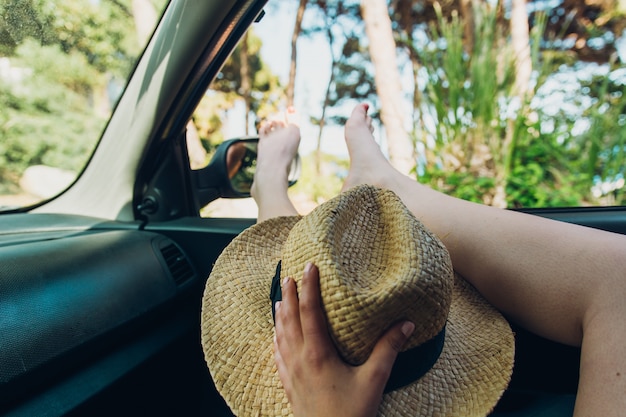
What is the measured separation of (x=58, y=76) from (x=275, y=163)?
786 millimetres

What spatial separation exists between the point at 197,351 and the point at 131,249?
40 cm

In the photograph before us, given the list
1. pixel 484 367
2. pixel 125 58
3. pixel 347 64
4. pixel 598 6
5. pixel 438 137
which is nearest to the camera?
pixel 484 367

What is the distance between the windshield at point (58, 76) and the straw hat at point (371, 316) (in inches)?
32.3

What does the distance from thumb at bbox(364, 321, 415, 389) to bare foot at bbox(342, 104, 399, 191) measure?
80 cm

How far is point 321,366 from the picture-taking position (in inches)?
27.2

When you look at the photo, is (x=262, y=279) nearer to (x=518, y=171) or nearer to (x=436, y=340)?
(x=436, y=340)

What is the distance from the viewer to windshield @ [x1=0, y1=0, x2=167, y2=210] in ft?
3.87

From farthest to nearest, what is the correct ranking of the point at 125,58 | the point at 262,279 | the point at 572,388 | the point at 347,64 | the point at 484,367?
the point at 347,64 < the point at 125,58 < the point at 572,388 < the point at 262,279 < the point at 484,367

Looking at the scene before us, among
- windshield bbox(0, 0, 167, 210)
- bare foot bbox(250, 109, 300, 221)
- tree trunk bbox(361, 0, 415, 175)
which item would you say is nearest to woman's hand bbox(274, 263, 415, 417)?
bare foot bbox(250, 109, 300, 221)

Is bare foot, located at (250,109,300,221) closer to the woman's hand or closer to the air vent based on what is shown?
the air vent

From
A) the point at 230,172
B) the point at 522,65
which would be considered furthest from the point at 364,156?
the point at 522,65

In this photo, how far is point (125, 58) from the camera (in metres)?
1.42

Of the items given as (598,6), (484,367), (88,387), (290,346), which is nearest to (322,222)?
(290,346)

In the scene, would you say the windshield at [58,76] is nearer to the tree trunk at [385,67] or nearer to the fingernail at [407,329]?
the fingernail at [407,329]
